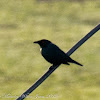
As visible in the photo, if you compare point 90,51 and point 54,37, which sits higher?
point 54,37

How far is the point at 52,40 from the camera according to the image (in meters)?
12.6

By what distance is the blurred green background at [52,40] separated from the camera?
378 inches

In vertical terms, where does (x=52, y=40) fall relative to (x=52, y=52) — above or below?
above

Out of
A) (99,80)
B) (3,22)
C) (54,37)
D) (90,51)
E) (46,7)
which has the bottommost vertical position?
(99,80)

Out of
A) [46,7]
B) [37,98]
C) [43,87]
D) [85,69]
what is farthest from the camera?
[46,7]

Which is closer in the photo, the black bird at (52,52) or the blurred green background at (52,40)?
the black bird at (52,52)

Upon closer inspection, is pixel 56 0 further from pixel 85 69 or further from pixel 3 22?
pixel 85 69

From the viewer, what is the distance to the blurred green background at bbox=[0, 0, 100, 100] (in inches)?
378

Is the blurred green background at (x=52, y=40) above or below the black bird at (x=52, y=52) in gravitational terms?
above

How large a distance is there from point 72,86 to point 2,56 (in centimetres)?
231

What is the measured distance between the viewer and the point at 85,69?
10.6 m

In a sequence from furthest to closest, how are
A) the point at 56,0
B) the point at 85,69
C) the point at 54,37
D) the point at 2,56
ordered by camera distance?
the point at 56,0 → the point at 54,37 → the point at 2,56 → the point at 85,69

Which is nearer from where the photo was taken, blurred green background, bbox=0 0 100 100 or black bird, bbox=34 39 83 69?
black bird, bbox=34 39 83 69

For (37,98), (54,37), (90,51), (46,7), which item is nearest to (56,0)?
(46,7)
